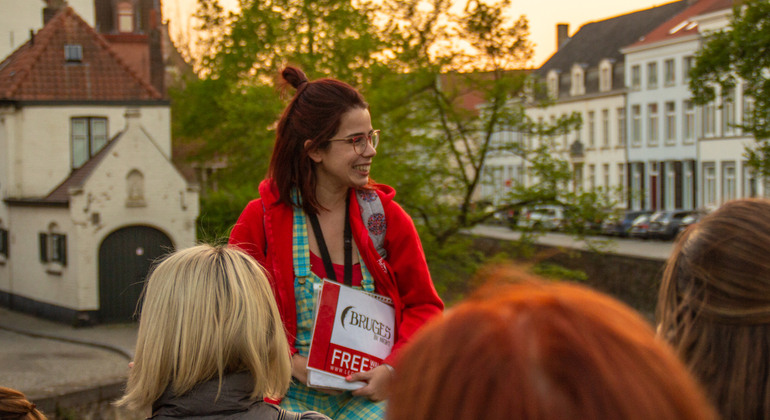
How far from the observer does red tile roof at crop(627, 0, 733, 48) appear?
134 feet

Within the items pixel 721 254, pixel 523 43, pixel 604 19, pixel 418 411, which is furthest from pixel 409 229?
pixel 604 19

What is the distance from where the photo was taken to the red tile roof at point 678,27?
4072 cm

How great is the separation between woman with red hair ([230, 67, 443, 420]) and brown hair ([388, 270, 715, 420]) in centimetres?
163

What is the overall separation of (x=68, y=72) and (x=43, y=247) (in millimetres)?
5422

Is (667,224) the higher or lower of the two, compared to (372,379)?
lower

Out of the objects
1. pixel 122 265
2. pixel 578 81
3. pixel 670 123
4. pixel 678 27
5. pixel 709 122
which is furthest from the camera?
pixel 578 81

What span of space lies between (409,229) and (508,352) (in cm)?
181

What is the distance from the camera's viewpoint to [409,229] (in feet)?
8.37

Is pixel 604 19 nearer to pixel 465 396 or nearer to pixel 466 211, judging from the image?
pixel 466 211

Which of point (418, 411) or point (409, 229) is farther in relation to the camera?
point (409, 229)

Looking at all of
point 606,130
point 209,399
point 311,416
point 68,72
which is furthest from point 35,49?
point 606,130

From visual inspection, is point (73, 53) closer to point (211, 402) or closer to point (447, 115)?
point (447, 115)

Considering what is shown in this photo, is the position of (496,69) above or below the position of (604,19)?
below

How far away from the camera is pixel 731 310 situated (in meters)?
1.57
